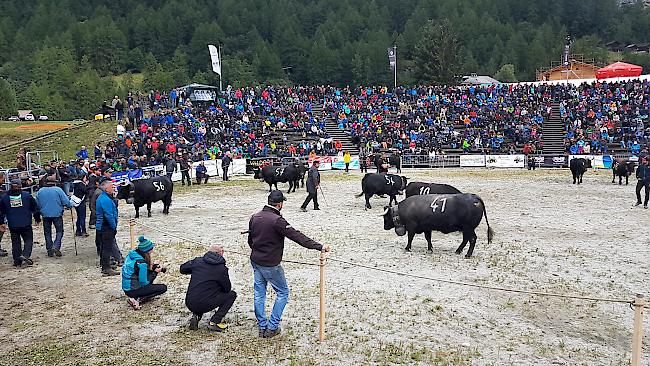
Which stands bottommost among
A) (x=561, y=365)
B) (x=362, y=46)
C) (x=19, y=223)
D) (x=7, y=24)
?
(x=561, y=365)

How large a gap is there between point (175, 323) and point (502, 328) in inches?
191

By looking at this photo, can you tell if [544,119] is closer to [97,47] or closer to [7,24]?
[97,47]

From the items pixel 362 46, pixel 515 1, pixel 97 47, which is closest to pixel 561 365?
pixel 362 46

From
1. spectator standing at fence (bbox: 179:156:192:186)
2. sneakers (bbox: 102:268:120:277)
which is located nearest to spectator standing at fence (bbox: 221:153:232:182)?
spectator standing at fence (bbox: 179:156:192:186)

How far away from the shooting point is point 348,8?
13450 cm

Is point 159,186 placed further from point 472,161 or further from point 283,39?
point 283,39

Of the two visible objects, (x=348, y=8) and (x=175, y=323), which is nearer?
(x=175, y=323)

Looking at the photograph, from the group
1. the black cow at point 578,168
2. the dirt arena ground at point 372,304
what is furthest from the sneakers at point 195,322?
the black cow at point 578,168

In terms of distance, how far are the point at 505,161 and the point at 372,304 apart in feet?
95.4

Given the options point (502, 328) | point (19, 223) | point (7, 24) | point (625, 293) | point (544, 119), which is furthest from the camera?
point (7, 24)

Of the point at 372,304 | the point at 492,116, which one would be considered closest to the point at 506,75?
the point at 492,116

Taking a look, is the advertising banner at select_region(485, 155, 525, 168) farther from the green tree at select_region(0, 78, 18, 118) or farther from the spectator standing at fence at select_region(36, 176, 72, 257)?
the green tree at select_region(0, 78, 18, 118)

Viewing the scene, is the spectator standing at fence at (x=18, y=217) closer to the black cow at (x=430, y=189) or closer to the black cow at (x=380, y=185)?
the black cow at (x=430, y=189)

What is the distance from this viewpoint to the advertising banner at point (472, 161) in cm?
3731
